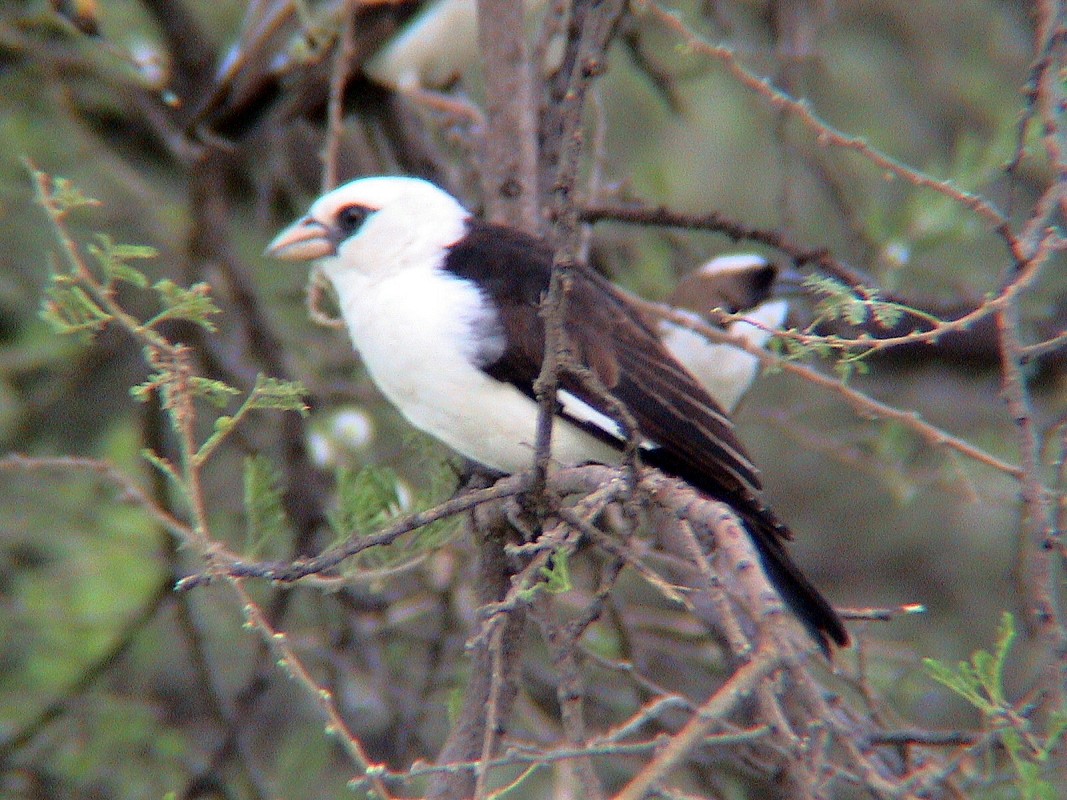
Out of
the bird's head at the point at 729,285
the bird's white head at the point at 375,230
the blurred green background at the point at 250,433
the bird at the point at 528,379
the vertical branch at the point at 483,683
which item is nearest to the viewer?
the vertical branch at the point at 483,683

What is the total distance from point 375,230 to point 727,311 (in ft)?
3.73

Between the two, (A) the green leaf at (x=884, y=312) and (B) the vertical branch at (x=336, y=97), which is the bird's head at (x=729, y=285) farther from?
(A) the green leaf at (x=884, y=312)

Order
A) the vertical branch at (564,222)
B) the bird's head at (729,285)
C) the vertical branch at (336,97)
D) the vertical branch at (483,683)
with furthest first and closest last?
the bird's head at (729,285) → the vertical branch at (336,97) → the vertical branch at (483,683) → the vertical branch at (564,222)

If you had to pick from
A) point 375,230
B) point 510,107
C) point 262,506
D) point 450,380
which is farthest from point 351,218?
point 262,506

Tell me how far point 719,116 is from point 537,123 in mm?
3147

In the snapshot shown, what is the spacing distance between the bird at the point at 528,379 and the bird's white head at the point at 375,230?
99 millimetres

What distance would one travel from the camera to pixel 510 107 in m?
3.08

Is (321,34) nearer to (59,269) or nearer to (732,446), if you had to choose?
(59,269)

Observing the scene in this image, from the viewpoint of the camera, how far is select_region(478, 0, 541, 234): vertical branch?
3.08m

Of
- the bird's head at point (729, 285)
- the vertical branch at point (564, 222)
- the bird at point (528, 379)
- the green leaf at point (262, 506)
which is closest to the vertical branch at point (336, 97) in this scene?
the bird at point (528, 379)

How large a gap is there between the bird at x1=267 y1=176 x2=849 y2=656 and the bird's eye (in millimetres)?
216

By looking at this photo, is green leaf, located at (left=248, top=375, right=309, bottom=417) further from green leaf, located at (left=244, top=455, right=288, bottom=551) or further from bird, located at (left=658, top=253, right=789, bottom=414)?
bird, located at (left=658, top=253, right=789, bottom=414)

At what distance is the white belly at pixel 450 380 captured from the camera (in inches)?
107

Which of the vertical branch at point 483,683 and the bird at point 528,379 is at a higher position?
the bird at point 528,379
